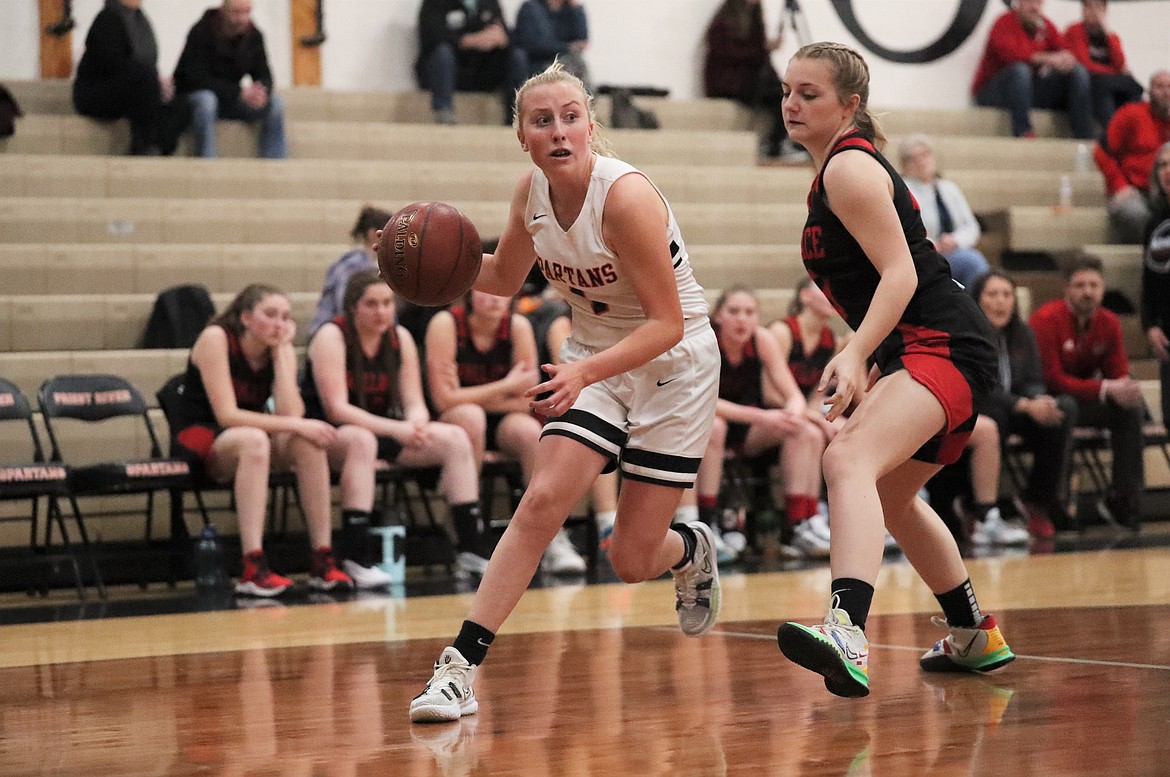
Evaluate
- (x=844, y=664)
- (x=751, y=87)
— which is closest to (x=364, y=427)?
(x=844, y=664)

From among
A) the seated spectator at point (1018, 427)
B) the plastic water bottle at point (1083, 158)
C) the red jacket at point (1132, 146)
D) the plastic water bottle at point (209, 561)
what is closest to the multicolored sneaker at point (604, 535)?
the plastic water bottle at point (209, 561)

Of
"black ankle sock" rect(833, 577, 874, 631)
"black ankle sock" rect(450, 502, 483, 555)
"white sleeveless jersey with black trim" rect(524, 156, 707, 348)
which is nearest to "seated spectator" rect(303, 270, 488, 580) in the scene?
"black ankle sock" rect(450, 502, 483, 555)

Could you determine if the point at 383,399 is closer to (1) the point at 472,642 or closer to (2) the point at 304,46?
(1) the point at 472,642

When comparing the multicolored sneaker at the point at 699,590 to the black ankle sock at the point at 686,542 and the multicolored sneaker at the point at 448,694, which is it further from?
the multicolored sneaker at the point at 448,694

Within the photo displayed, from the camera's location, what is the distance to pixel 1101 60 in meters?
11.5

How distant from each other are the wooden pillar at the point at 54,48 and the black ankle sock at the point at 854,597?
25.7 ft

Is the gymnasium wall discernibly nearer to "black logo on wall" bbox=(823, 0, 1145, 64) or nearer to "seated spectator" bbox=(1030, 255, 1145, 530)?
"black logo on wall" bbox=(823, 0, 1145, 64)

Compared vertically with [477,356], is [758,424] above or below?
below

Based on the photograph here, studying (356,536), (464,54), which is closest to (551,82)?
(356,536)

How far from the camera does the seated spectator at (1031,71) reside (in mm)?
11188

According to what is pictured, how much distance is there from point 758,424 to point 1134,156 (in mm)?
4404

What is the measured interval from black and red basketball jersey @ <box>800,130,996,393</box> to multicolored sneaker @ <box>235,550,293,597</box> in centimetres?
322

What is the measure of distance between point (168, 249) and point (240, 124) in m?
1.45

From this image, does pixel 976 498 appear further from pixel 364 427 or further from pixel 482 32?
pixel 482 32
